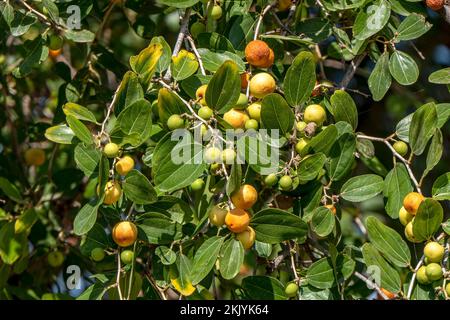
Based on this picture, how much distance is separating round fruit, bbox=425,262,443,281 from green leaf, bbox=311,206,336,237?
0.17 metres

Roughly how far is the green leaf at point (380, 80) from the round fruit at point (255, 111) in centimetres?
25

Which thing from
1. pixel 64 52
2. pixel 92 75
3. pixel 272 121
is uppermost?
pixel 272 121

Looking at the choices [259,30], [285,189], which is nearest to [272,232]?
[285,189]

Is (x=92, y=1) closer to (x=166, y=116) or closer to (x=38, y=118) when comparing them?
(x=166, y=116)

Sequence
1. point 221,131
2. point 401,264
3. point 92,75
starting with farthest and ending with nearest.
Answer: point 92,75 < point 401,264 < point 221,131

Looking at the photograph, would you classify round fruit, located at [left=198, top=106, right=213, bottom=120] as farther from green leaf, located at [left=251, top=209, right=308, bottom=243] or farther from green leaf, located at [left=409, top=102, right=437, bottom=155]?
green leaf, located at [left=409, top=102, right=437, bottom=155]

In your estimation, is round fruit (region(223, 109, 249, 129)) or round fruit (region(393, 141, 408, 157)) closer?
round fruit (region(223, 109, 249, 129))

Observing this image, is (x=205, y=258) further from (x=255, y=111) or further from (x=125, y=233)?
(x=255, y=111)

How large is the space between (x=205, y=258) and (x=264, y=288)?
19 cm

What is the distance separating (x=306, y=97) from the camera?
1422 mm

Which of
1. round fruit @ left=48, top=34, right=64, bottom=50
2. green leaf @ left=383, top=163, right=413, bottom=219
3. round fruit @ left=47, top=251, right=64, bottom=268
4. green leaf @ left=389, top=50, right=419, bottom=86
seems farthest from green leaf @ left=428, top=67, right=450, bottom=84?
round fruit @ left=47, top=251, right=64, bottom=268

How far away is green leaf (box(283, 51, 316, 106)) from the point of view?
1405 mm
